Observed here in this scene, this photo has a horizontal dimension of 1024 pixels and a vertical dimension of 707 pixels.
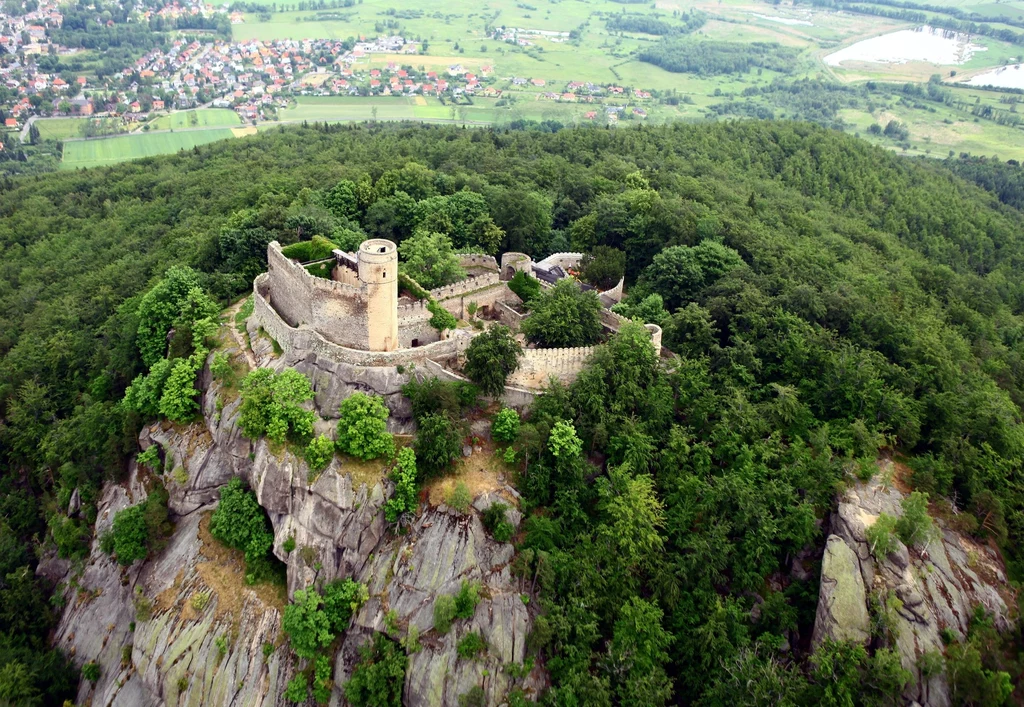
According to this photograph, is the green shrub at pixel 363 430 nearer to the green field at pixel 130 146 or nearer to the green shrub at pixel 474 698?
the green shrub at pixel 474 698

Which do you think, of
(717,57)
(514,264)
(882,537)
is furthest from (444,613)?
(717,57)

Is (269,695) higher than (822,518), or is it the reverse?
(822,518)

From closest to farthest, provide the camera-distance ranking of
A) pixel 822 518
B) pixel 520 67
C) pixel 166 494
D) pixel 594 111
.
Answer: pixel 822 518, pixel 166 494, pixel 594 111, pixel 520 67

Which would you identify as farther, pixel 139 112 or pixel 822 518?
pixel 139 112

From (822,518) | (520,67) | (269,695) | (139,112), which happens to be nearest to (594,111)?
(520,67)

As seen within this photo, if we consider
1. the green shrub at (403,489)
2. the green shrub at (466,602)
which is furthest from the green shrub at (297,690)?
the green shrub at (403,489)

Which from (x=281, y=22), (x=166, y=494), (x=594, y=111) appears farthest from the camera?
(x=281, y=22)

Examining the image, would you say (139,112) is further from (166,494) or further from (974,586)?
(974,586)

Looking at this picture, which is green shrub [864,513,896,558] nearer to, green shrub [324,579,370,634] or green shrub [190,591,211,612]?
green shrub [324,579,370,634]

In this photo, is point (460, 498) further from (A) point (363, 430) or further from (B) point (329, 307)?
(B) point (329, 307)
